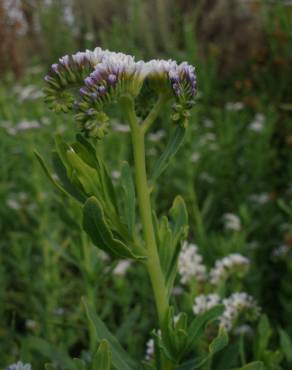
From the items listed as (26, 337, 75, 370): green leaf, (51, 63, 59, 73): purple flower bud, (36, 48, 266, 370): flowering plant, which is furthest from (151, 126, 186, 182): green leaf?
(26, 337, 75, 370): green leaf

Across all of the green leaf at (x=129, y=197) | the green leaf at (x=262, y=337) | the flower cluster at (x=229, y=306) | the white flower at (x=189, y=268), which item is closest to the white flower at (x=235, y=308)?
the flower cluster at (x=229, y=306)

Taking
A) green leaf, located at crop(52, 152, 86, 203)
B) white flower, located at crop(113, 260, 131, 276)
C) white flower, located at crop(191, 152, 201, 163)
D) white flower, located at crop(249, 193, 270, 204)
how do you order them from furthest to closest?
white flower, located at crop(191, 152, 201, 163), white flower, located at crop(249, 193, 270, 204), white flower, located at crop(113, 260, 131, 276), green leaf, located at crop(52, 152, 86, 203)

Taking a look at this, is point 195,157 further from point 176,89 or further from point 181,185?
point 176,89

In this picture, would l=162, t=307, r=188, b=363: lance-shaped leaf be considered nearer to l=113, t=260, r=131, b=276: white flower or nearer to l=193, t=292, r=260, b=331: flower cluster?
l=193, t=292, r=260, b=331: flower cluster

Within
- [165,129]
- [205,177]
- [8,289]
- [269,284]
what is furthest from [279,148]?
[8,289]

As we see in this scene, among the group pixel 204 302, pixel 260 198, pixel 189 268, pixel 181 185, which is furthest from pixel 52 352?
pixel 260 198
